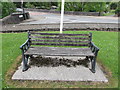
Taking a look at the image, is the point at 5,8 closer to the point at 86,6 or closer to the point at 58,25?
the point at 58,25

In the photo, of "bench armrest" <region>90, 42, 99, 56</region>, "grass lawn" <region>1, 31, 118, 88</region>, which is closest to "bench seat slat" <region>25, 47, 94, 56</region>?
"bench armrest" <region>90, 42, 99, 56</region>

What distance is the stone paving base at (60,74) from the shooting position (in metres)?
3.38

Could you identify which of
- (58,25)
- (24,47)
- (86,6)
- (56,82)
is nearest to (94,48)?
(56,82)

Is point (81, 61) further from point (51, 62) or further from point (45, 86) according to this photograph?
point (45, 86)

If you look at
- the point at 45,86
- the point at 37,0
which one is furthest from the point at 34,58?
the point at 37,0

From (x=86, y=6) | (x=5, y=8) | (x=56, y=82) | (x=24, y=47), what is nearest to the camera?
(x=56, y=82)

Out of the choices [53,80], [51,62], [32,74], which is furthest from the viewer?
[51,62]

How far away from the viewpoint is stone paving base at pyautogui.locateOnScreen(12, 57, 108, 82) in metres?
3.38

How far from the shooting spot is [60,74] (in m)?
3.56

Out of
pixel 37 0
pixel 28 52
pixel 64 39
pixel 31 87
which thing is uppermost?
pixel 37 0

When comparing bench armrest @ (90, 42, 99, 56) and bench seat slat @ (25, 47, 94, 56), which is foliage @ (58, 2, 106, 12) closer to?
bench armrest @ (90, 42, 99, 56)

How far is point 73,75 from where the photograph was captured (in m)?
3.51

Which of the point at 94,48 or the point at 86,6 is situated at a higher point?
the point at 86,6

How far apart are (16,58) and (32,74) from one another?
1.28m
